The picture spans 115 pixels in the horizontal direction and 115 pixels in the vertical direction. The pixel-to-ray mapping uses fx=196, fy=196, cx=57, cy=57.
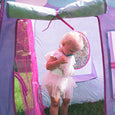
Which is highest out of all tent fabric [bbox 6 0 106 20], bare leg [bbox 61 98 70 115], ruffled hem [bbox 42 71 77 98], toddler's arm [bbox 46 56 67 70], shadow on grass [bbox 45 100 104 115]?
tent fabric [bbox 6 0 106 20]

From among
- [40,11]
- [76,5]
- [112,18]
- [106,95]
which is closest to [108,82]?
[106,95]

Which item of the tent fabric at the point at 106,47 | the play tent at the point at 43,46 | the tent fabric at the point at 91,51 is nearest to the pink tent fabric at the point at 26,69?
the play tent at the point at 43,46

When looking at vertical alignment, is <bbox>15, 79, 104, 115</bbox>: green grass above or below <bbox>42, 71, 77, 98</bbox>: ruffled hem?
below

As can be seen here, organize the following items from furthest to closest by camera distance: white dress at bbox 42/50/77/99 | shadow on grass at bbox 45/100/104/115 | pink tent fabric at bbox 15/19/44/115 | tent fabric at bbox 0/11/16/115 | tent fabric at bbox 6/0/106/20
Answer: shadow on grass at bbox 45/100/104/115, pink tent fabric at bbox 15/19/44/115, white dress at bbox 42/50/77/99, tent fabric at bbox 0/11/16/115, tent fabric at bbox 6/0/106/20

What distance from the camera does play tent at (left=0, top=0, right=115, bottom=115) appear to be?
1.54 metres

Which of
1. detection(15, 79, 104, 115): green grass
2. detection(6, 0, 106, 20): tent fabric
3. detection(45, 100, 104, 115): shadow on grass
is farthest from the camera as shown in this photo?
detection(45, 100, 104, 115): shadow on grass

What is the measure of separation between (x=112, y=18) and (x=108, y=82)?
58 centimetres

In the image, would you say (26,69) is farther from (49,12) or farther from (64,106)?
(49,12)

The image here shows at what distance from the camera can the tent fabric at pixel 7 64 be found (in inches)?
65.2

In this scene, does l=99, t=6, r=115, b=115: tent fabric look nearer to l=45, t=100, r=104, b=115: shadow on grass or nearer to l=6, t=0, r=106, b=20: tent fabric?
l=6, t=0, r=106, b=20: tent fabric

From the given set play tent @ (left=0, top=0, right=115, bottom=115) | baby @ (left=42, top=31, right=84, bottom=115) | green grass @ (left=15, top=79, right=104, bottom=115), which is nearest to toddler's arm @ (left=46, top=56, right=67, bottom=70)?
baby @ (left=42, top=31, right=84, bottom=115)

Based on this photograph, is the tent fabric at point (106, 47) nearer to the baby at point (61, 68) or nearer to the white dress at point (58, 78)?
the baby at point (61, 68)

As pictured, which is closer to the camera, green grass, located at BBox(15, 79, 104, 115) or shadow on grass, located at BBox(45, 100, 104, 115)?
green grass, located at BBox(15, 79, 104, 115)

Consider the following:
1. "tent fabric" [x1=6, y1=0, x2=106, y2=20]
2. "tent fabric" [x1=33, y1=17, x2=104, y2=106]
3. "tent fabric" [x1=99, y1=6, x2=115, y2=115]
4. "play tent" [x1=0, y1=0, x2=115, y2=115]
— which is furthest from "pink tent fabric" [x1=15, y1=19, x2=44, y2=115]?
"tent fabric" [x1=99, y1=6, x2=115, y2=115]
